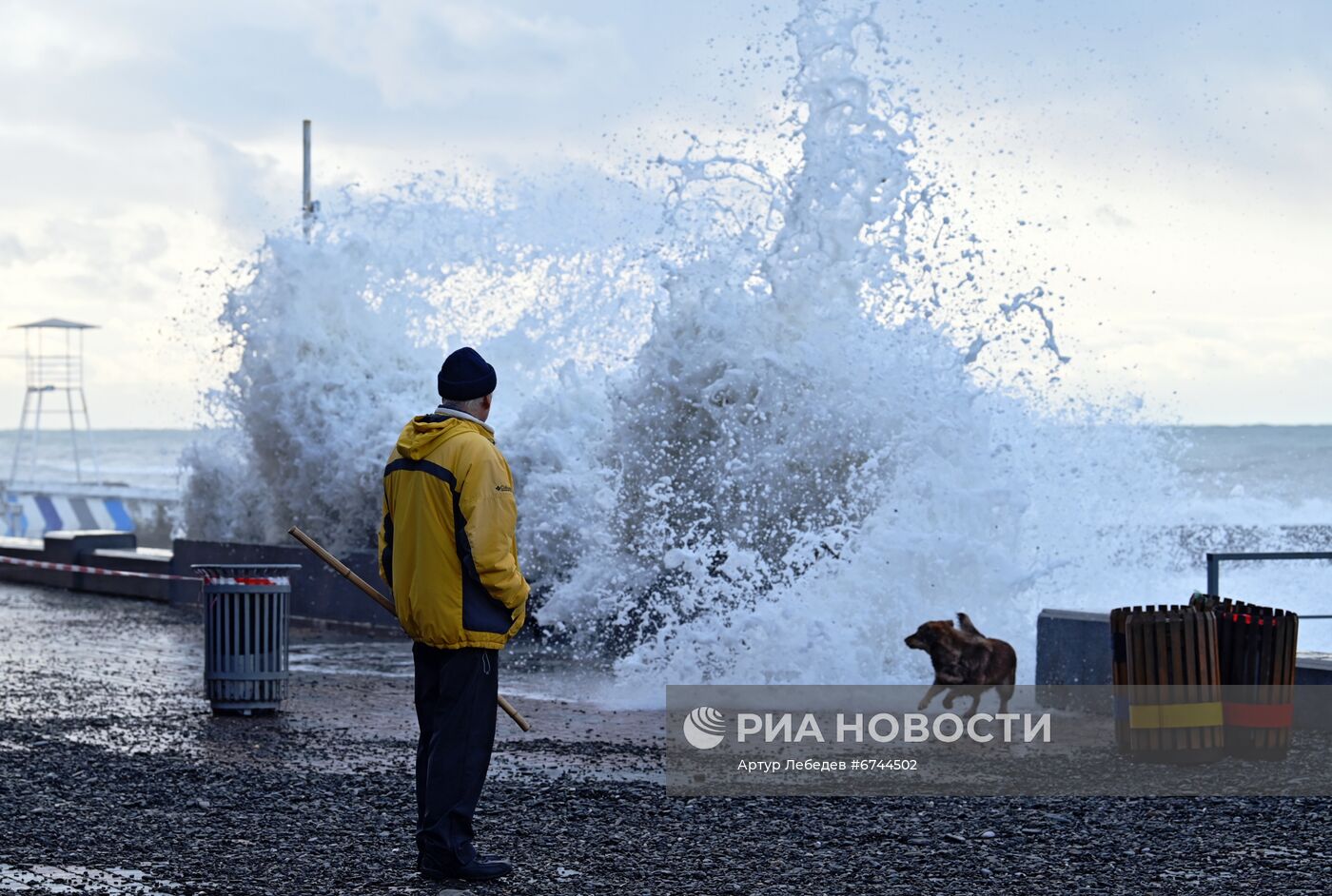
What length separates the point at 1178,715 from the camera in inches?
323

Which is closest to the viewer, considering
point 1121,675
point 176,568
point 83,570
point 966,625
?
point 1121,675

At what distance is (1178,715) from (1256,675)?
21.7 inches

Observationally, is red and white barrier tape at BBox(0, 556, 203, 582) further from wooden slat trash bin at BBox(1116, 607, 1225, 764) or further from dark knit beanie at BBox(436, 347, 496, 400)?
dark knit beanie at BBox(436, 347, 496, 400)

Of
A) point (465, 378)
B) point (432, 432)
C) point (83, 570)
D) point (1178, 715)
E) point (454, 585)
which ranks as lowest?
point (1178, 715)

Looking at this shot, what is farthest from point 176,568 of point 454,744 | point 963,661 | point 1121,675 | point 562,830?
point 454,744

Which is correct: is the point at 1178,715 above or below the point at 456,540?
below

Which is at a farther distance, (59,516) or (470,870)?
(59,516)

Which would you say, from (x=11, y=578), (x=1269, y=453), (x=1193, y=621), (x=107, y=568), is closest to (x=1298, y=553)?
(x=1193, y=621)

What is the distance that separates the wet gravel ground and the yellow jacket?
94 cm

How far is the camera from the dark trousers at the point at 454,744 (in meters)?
5.55

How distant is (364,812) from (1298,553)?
19.9 feet

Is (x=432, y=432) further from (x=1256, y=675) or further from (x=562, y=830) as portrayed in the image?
(x=1256, y=675)

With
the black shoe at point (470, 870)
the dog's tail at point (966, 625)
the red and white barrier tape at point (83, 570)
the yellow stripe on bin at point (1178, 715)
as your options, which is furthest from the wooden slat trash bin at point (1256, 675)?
the red and white barrier tape at point (83, 570)

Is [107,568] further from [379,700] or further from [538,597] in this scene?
[379,700]
